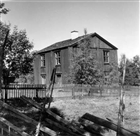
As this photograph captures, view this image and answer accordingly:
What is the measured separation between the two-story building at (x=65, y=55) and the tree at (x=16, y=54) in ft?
29.2

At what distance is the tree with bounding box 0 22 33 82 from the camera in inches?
470

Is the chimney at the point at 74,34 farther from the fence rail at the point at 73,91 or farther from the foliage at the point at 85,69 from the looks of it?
the fence rail at the point at 73,91

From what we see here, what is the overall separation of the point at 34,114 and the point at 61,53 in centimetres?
1455

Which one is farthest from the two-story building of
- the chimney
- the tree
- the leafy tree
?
the tree

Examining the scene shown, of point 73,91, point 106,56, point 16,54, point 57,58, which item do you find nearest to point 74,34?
point 57,58

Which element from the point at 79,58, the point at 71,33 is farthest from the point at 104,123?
the point at 71,33

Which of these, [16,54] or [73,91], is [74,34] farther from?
[16,54]

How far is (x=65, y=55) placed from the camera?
22250mm

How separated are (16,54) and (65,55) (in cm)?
1032

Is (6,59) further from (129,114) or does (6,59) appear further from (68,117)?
(129,114)

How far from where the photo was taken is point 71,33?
A: 24.6 metres

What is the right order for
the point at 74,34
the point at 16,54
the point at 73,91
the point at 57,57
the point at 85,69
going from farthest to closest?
1. the point at 74,34
2. the point at 57,57
3. the point at 85,69
4. the point at 73,91
5. the point at 16,54

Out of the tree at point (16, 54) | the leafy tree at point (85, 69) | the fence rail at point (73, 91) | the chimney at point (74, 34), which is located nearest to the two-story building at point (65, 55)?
the chimney at point (74, 34)

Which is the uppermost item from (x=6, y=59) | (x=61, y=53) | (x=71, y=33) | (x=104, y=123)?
(x=71, y=33)
